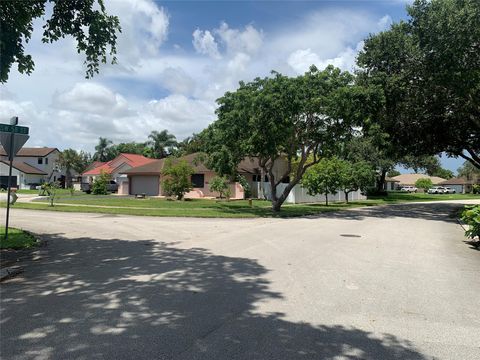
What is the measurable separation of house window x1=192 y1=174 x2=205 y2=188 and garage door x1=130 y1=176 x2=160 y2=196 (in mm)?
4075

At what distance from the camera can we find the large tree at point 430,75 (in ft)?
68.9

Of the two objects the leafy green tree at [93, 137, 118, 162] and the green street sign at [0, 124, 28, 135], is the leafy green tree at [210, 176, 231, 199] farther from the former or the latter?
the leafy green tree at [93, 137, 118, 162]

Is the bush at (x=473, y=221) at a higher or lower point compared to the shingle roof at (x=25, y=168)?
lower

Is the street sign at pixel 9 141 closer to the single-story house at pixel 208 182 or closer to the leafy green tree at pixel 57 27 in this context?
the leafy green tree at pixel 57 27

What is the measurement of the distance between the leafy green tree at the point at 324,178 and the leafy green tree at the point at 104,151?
233ft

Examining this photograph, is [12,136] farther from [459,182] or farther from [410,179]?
[410,179]

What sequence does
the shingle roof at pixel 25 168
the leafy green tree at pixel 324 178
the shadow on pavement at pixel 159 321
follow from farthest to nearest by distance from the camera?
the shingle roof at pixel 25 168 → the leafy green tree at pixel 324 178 → the shadow on pavement at pixel 159 321

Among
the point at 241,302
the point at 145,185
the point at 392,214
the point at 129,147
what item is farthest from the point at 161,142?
the point at 241,302

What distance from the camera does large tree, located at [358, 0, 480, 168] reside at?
2102 cm

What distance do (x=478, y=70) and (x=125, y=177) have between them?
3555 cm

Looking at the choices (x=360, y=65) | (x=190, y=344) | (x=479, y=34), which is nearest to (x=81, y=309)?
(x=190, y=344)

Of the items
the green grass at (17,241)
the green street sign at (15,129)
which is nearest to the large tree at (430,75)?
the green street sign at (15,129)

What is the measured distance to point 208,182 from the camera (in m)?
40.4

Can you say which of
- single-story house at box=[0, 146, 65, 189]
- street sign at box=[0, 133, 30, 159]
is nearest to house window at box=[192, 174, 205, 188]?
street sign at box=[0, 133, 30, 159]
